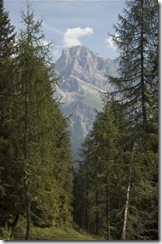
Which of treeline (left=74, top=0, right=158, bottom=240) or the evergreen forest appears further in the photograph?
the evergreen forest

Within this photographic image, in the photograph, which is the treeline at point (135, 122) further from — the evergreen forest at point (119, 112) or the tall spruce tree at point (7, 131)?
the tall spruce tree at point (7, 131)

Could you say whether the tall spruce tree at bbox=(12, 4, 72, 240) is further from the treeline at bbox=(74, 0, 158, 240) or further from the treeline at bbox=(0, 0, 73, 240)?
the treeline at bbox=(74, 0, 158, 240)

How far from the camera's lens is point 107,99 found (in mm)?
10242

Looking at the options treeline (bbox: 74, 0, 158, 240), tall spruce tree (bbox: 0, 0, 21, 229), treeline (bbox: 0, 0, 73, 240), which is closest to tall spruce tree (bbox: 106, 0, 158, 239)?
treeline (bbox: 74, 0, 158, 240)

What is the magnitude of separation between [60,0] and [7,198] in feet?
27.2

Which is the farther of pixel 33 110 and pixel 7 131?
pixel 7 131

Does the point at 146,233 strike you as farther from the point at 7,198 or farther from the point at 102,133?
the point at 7,198

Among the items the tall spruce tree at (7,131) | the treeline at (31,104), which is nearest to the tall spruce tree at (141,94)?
the treeline at (31,104)

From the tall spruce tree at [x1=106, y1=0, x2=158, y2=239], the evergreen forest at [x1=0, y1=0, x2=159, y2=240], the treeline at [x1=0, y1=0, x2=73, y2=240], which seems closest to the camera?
the tall spruce tree at [x1=106, y1=0, x2=158, y2=239]

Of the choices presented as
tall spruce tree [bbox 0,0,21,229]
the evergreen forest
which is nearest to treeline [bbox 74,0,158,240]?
the evergreen forest

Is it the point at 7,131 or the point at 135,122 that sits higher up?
the point at 7,131

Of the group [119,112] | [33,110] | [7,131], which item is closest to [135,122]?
[119,112]

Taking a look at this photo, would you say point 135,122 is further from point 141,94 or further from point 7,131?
point 7,131

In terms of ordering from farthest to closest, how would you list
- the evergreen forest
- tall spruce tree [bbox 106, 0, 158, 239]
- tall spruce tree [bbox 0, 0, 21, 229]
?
tall spruce tree [bbox 0, 0, 21, 229] < the evergreen forest < tall spruce tree [bbox 106, 0, 158, 239]
